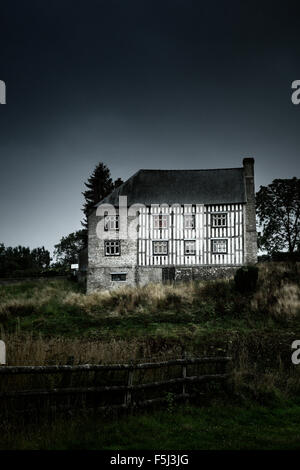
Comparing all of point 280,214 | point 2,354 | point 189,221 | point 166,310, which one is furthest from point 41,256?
point 2,354

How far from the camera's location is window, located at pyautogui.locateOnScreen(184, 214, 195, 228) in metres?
25.5

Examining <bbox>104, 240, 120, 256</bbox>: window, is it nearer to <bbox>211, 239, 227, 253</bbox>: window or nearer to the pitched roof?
the pitched roof

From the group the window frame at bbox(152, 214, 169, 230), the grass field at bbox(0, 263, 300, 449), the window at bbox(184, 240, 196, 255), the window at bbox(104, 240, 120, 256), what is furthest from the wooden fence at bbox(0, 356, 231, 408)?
the window at bbox(104, 240, 120, 256)

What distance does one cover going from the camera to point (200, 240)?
83.0ft

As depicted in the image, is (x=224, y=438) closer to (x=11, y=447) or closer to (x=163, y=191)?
(x=11, y=447)

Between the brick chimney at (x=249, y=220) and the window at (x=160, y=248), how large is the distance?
5310 mm

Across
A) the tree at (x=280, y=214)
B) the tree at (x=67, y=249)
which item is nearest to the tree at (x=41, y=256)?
the tree at (x=67, y=249)

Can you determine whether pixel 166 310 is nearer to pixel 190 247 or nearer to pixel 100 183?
pixel 190 247

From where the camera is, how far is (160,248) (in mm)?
25500

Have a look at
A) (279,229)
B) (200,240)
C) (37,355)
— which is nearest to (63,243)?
(279,229)

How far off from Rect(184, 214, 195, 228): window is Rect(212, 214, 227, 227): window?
1.35 metres

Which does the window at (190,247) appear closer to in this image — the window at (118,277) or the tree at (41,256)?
the window at (118,277)

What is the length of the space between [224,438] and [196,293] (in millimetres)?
13285

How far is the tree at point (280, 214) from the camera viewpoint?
36656mm
